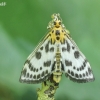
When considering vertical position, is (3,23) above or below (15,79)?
above

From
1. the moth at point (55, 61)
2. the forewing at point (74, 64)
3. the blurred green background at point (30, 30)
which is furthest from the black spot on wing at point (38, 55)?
the blurred green background at point (30, 30)

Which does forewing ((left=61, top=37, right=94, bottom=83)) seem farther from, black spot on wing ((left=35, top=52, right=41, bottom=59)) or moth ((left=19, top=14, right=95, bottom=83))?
black spot on wing ((left=35, top=52, right=41, bottom=59))

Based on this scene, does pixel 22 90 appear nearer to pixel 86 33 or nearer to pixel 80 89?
pixel 80 89

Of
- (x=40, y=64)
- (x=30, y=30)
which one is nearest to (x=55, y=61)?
(x=40, y=64)

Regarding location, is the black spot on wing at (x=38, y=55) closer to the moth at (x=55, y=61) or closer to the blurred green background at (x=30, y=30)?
the moth at (x=55, y=61)

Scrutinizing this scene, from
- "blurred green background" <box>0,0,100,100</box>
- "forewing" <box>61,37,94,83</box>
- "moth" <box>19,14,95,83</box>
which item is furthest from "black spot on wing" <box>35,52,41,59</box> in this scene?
"blurred green background" <box>0,0,100,100</box>

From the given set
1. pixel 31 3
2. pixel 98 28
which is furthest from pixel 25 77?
pixel 98 28

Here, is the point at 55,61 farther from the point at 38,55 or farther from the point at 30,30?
the point at 30,30
